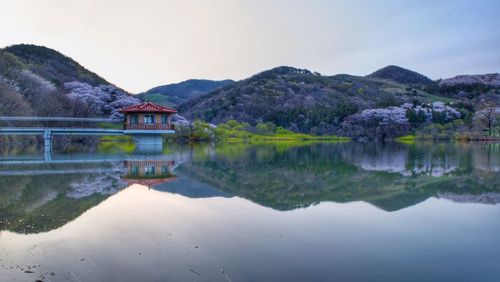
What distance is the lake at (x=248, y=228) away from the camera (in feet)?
18.5

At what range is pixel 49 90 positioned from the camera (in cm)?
4578

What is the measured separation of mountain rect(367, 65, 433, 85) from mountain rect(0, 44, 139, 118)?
466ft

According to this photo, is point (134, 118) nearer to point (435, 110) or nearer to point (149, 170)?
point (149, 170)

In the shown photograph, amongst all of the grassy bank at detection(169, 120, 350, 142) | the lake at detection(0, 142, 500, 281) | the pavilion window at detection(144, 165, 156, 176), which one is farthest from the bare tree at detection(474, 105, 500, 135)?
the pavilion window at detection(144, 165, 156, 176)

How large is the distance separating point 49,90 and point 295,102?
63.4m

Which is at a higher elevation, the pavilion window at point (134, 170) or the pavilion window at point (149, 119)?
the pavilion window at point (149, 119)

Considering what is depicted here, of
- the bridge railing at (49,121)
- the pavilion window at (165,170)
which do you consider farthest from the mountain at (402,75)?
the pavilion window at (165,170)

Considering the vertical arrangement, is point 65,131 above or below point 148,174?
above

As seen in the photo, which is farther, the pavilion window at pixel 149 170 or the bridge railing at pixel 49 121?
the bridge railing at pixel 49 121

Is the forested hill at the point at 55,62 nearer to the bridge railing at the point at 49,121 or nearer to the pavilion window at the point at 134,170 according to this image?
the bridge railing at the point at 49,121

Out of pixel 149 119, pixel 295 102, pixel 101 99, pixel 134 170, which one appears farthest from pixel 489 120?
pixel 134 170

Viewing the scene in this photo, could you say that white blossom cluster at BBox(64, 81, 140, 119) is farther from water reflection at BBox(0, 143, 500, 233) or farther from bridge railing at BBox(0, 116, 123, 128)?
water reflection at BBox(0, 143, 500, 233)

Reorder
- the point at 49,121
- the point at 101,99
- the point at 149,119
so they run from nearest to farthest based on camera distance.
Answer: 1. the point at 149,119
2. the point at 49,121
3. the point at 101,99

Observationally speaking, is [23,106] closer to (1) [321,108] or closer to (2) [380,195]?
(2) [380,195]
